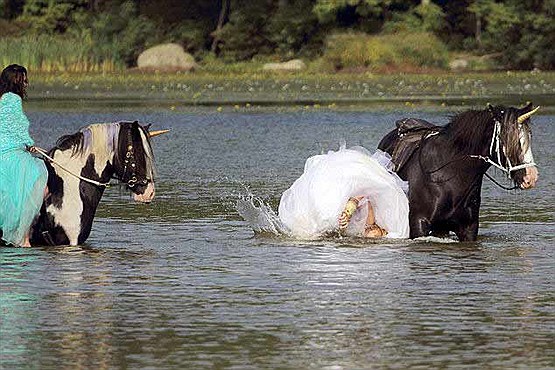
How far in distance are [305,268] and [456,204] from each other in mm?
1813

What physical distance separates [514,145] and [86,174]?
3.30 m

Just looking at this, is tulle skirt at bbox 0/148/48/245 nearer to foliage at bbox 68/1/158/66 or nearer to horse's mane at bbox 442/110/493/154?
horse's mane at bbox 442/110/493/154

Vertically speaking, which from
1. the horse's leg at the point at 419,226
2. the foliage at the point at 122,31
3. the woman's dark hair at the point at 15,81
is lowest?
the foliage at the point at 122,31

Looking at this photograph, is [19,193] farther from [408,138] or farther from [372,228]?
[408,138]

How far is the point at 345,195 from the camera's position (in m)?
14.3

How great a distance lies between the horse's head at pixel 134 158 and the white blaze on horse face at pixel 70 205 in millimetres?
309

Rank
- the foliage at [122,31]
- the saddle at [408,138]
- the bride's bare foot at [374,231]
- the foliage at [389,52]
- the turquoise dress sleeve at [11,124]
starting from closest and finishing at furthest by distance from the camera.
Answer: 1. the turquoise dress sleeve at [11,124]
2. the bride's bare foot at [374,231]
3. the saddle at [408,138]
4. the foliage at [389,52]
5. the foliage at [122,31]

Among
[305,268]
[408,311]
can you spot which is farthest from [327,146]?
[408,311]

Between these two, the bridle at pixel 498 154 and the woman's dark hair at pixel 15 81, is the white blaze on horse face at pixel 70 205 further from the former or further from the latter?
the bridle at pixel 498 154

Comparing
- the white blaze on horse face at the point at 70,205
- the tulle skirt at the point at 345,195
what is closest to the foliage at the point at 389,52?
the tulle skirt at the point at 345,195

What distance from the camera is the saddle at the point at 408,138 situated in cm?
1462

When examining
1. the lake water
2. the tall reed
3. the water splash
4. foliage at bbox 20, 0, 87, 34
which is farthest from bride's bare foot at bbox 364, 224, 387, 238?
foliage at bbox 20, 0, 87, 34

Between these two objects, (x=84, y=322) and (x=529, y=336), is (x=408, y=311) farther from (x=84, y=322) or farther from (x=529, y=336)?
(x=84, y=322)

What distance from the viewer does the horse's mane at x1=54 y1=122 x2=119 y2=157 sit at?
14.3m
